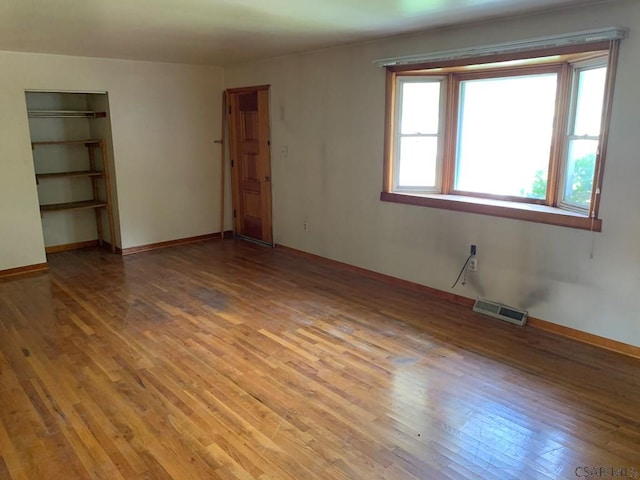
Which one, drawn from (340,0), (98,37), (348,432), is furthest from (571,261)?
(98,37)

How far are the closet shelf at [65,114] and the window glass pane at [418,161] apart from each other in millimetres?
3567

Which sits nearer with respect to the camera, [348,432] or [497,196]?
[348,432]

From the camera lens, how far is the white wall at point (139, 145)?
494cm

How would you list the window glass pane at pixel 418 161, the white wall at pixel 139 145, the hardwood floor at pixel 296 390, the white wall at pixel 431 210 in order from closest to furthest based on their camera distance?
the hardwood floor at pixel 296 390 → the white wall at pixel 431 210 → the window glass pane at pixel 418 161 → the white wall at pixel 139 145

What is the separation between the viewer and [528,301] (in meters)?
3.73

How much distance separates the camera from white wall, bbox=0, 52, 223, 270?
494cm

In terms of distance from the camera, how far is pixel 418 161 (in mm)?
4594

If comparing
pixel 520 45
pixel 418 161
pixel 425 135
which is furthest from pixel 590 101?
pixel 418 161

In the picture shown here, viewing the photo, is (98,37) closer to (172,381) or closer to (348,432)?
(172,381)

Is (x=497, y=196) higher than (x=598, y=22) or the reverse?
the reverse

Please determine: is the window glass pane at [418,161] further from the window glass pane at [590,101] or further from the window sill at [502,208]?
the window glass pane at [590,101]

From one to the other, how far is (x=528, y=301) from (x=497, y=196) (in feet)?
3.23

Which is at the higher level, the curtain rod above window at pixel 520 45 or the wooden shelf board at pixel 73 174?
the curtain rod above window at pixel 520 45

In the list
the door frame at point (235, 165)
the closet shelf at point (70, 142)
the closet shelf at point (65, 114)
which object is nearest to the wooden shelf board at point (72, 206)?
the closet shelf at point (70, 142)
